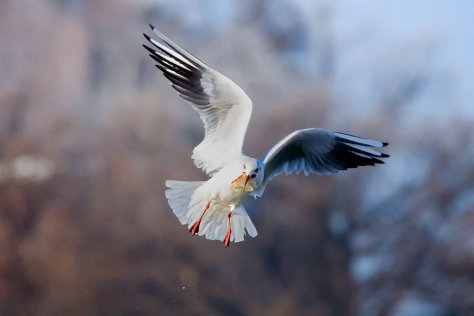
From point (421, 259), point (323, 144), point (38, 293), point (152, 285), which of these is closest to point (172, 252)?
point (152, 285)

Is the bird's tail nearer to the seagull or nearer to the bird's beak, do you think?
the seagull

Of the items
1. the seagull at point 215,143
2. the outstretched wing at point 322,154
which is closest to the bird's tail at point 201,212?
the seagull at point 215,143

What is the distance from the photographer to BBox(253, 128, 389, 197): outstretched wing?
114 inches


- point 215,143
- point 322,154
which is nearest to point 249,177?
point 215,143

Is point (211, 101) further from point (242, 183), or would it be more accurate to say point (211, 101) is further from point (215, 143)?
point (242, 183)

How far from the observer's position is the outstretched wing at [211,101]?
2.80m

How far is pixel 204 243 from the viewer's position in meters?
5.24

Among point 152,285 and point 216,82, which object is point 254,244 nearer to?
point 152,285

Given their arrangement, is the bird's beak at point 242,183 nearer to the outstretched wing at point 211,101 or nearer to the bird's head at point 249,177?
the bird's head at point 249,177

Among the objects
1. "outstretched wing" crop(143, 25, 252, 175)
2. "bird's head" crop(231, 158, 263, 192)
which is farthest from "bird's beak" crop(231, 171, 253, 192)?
"outstretched wing" crop(143, 25, 252, 175)

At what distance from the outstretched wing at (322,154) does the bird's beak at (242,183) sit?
230 millimetres

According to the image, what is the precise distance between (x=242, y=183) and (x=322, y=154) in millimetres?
453

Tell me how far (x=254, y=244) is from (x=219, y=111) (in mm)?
2526

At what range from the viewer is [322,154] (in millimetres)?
2977
